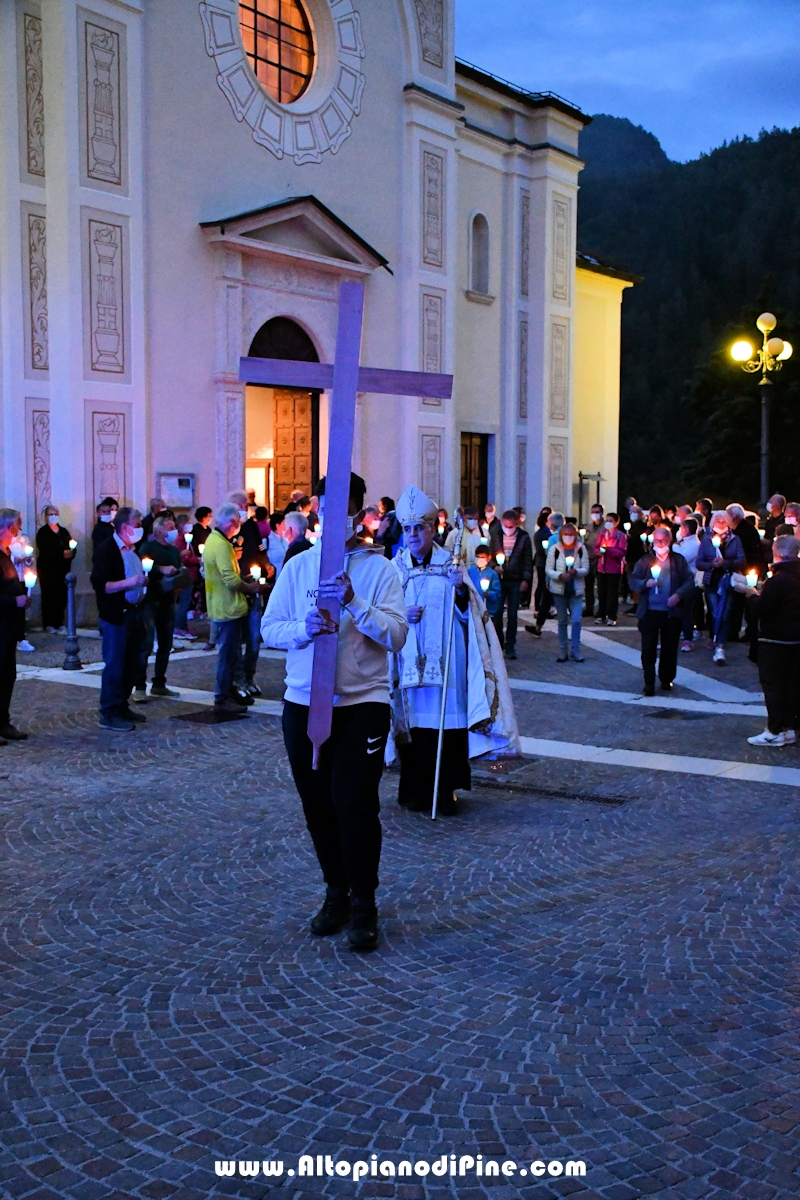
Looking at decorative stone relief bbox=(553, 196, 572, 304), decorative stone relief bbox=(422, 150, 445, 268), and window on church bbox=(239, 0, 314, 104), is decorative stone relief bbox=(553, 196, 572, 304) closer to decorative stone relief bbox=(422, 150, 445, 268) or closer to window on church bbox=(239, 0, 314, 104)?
decorative stone relief bbox=(422, 150, 445, 268)

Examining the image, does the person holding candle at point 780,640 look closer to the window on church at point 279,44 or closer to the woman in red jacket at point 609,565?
the woman in red jacket at point 609,565

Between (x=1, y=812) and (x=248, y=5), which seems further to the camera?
(x=248, y=5)

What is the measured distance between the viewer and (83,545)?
15.7 metres

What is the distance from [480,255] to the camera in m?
24.0

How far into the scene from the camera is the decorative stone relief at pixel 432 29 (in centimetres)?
2108

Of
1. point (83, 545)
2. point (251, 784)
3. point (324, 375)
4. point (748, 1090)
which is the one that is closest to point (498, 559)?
point (83, 545)

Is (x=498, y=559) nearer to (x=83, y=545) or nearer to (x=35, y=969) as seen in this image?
(x=83, y=545)

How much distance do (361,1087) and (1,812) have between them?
13.9 feet

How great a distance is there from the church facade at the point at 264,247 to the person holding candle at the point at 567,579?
20.2 feet

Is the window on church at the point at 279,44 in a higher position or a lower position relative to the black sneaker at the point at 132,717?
higher

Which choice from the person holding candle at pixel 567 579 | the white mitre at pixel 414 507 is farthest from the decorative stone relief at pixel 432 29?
the white mitre at pixel 414 507

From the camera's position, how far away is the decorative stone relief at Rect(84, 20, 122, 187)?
15.4 metres

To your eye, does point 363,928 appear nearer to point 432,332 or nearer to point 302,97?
point 302,97

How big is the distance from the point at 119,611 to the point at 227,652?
1110 millimetres
